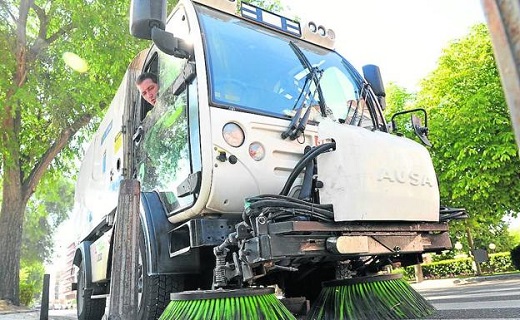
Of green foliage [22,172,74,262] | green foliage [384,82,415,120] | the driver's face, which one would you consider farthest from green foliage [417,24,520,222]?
green foliage [22,172,74,262]

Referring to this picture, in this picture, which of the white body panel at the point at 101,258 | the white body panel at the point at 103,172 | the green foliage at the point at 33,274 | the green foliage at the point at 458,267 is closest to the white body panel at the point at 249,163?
the white body panel at the point at 101,258

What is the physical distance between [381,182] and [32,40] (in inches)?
451

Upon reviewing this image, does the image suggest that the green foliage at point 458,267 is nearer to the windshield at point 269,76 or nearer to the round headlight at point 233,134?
the windshield at point 269,76

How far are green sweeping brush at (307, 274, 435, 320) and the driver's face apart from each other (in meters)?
2.24

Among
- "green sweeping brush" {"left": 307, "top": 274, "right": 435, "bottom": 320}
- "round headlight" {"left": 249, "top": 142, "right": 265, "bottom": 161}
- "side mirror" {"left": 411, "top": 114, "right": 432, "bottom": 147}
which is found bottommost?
"green sweeping brush" {"left": 307, "top": 274, "right": 435, "bottom": 320}

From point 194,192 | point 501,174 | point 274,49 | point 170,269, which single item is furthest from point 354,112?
point 501,174

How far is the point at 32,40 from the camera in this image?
37.7ft

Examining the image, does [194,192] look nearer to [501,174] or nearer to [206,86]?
[206,86]

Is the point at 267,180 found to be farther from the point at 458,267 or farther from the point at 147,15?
the point at 458,267

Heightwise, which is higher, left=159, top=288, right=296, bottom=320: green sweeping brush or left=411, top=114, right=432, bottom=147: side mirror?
left=411, top=114, right=432, bottom=147: side mirror

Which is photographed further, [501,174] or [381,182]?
[501,174]

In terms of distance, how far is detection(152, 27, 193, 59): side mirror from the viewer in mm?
2801

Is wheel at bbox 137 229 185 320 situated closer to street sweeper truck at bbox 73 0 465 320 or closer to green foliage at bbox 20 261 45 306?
street sweeper truck at bbox 73 0 465 320

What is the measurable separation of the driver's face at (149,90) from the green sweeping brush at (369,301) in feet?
7.35
